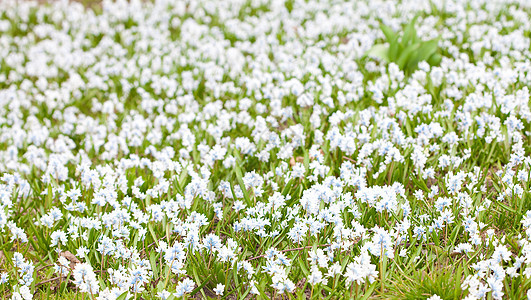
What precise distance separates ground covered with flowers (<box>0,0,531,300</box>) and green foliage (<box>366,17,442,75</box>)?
0.11ft

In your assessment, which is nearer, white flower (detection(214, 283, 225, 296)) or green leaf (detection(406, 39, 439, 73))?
white flower (detection(214, 283, 225, 296))

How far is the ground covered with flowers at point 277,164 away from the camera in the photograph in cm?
344

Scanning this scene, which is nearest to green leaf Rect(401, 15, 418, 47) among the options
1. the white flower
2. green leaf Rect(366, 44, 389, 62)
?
green leaf Rect(366, 44, 389, 62)

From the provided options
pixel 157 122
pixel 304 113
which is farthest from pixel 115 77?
pixel 304 113

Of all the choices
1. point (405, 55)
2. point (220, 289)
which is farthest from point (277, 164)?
point (405, 55)

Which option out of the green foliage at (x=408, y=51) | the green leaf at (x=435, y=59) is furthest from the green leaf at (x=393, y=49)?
the green leaf at (x=435, y=59)

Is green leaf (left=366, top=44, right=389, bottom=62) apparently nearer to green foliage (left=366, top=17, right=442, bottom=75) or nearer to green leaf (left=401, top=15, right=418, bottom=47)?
green foliage (left=366, top=17, right=442, bottom=75)

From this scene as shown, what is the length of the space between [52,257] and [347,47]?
16.5 feet

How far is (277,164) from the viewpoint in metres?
4.86

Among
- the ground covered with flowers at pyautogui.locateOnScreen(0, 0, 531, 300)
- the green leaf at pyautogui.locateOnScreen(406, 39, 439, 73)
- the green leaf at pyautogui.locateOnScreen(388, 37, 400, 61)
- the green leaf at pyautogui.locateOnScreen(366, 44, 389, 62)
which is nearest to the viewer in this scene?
the ground covered with flowers at pyautogui.locateOnScreen(0, 0, 531, 300)

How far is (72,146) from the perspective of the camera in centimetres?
581

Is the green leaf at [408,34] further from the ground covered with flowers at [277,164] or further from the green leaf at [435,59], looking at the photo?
the green leaf at [435,59]

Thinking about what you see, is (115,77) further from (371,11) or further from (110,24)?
(371,11)

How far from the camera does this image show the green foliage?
643cm
